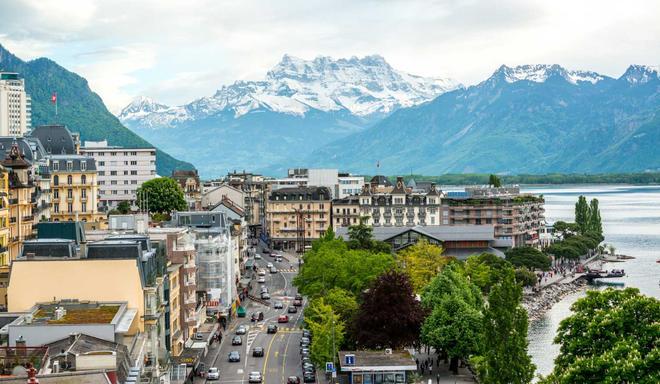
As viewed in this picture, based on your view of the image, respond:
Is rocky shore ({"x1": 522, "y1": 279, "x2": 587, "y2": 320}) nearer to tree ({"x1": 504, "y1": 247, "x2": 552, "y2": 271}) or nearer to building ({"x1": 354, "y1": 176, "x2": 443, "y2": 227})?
tree ({"x1": 504, "y1": 247, "x2": 552, "y2": 271})

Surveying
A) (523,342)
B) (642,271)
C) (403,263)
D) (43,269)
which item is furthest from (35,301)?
(642,271)

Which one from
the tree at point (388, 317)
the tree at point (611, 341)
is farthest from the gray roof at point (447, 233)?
the tree at point (611, 341)

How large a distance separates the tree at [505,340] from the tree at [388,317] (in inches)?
465

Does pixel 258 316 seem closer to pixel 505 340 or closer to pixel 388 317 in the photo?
pixel 388 317

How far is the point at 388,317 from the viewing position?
76.7 metres

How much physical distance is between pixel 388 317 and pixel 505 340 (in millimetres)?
15412

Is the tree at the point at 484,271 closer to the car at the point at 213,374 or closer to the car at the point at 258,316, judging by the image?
the car at the point at 258,316

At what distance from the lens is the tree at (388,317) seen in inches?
3017

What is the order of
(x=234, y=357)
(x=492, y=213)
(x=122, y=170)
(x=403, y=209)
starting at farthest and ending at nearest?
(x=122, y=170) < (x=492, y=213) < (x=403, y=209) < (x=234, y=357)

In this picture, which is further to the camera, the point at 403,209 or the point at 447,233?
the point at 403,209

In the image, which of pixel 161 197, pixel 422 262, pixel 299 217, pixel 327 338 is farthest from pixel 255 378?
pixel 299 217

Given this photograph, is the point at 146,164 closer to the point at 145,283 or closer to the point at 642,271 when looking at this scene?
the point at 642,271

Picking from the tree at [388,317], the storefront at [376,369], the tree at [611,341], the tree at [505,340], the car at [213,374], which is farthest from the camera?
the tree at [388,317]

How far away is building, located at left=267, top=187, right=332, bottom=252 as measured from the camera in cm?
19588
